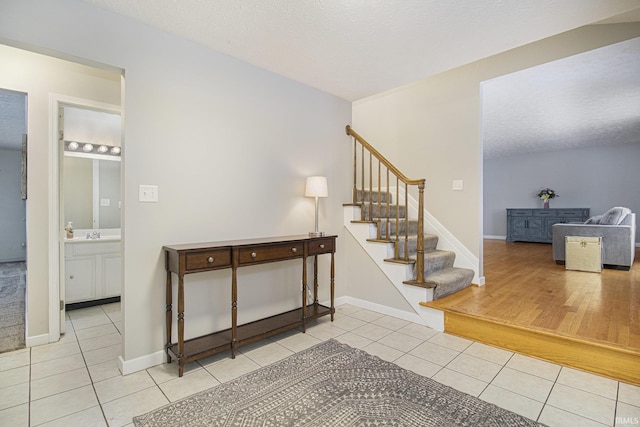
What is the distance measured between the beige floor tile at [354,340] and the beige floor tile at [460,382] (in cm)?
64

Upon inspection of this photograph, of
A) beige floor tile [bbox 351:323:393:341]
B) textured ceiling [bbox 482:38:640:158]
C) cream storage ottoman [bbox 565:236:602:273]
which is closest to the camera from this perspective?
beige floor tile [bbox 351:323:393:341]

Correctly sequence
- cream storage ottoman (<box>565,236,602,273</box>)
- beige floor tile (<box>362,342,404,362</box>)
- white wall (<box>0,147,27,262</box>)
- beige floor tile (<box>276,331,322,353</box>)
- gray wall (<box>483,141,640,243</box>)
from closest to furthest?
beige floor tile (<box>362,342,404,362</box>) < beige floor tile (<box>276,331,322,353</box>) < cream storage ottoman (<box>565,236,602,273</box>) < white wall (<box>0,147,27,262</box>) < gray wall (<box>483,141,640,243</box>)

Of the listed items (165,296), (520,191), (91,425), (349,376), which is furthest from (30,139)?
(520,191)

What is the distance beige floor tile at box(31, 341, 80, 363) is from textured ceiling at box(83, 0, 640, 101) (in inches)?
100

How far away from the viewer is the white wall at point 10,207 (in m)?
6.39

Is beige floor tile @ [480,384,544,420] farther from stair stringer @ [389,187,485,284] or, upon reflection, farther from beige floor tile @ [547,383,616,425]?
stair stringer @ [389,187,485,284]

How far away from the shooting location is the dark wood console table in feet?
6.67

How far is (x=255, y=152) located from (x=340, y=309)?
77.1 inches

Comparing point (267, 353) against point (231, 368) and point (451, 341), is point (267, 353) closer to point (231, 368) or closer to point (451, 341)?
point (231, 368)

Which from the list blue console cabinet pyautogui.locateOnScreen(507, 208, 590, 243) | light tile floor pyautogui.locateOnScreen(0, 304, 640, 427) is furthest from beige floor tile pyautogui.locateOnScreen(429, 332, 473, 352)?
blue console cabinet pyautogui.locateOnScreen(507, 208, 590, 243)

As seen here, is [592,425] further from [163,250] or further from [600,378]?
[163,250]

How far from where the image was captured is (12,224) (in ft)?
21.4

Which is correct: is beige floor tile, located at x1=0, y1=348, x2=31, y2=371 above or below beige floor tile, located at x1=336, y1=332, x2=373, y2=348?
below

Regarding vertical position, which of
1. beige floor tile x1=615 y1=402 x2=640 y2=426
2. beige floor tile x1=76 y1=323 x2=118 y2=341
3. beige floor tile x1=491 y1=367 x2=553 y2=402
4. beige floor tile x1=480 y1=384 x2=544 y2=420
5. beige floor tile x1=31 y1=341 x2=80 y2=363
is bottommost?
beige floor tile x1=76 y1=323 x2=118 y2=341
